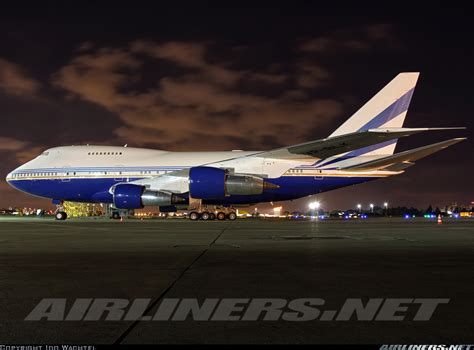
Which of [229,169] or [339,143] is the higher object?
[339,143]

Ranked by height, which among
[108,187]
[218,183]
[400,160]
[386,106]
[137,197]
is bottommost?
[137,197]

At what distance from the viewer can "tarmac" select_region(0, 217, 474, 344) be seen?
14.8 feet

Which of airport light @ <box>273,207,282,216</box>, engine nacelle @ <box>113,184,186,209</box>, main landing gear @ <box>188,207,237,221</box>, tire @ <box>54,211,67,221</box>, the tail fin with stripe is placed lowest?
airport light @ <box>273,207,282,216</box>

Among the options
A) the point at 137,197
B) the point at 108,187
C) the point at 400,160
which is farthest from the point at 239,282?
the point at 108,187

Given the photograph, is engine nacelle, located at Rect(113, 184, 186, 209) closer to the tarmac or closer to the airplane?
the airplane

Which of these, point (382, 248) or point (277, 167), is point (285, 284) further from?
point (277, 167)

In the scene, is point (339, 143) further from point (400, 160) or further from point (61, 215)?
point (61, 215)

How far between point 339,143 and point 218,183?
6.90 meters

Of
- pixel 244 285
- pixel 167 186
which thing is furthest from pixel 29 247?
pixel 167 186

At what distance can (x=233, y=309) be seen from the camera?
5.45 meters

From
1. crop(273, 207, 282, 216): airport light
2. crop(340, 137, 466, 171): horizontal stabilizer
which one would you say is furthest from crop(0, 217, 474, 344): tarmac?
crop(273, 207, 282, 216): airport light

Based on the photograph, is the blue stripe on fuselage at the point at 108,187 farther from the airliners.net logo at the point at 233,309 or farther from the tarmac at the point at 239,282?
the airliners.net logo at the point at 233,309

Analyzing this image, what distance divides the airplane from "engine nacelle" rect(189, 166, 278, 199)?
0.18 ft

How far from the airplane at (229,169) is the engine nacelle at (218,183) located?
0.06 metres
